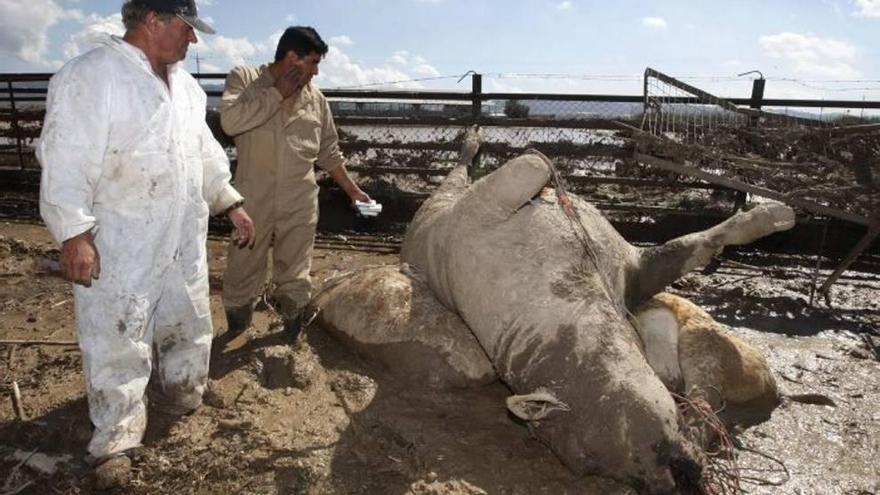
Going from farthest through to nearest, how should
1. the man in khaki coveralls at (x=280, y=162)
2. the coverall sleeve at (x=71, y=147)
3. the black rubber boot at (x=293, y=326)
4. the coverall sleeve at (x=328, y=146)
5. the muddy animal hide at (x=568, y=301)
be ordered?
the coverall sleeve at (x=328, y=146) < the black rubber boot at (x=293, y=326) < the man in khaki coveralls at (x=280, y=162) < the muddy animal hide at (x=568, y=301) < the coverall sleeve at (x=71, y=147)

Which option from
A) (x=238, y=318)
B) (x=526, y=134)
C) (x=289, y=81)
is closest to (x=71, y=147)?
(x=289, y=81)

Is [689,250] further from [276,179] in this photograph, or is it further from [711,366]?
[276,179]

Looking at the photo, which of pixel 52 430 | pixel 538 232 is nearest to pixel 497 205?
pixel 538 232

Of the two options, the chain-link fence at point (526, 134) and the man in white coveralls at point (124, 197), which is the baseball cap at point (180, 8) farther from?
the chain-link fence at point (526, 134)

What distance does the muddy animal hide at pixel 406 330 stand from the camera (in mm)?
3928

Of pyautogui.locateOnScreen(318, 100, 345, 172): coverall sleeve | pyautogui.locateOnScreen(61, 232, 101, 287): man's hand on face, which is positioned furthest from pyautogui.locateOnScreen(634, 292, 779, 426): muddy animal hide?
pyautogui.locateOnScreen(61, 232, 101, 287): man's hand on face

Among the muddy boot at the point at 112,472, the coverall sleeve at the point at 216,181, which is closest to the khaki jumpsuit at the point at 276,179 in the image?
the coverall sleeve at the point at 216,181

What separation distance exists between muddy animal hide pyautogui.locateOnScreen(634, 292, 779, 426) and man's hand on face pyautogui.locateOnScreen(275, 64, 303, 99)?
→ 8.76 feet

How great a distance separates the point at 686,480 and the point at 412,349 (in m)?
1.76

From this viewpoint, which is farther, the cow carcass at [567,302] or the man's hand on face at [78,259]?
the cow carcass at [567,302]

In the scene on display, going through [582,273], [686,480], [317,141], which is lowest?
[686,480]

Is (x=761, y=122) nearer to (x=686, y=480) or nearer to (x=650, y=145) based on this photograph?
(x=650, y=145)

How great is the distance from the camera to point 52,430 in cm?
330

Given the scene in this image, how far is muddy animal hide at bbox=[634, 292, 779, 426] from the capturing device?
3830 mm
